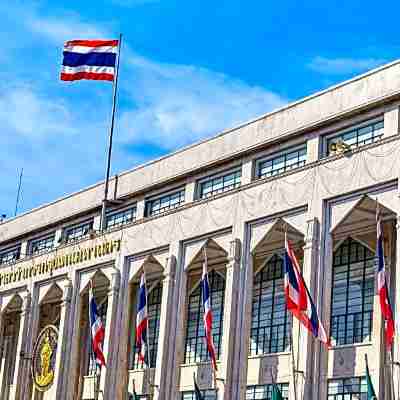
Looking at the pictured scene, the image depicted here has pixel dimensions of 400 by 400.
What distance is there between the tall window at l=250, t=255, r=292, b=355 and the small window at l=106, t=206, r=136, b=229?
38.4 feet

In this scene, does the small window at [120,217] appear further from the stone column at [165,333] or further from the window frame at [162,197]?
the stone column at [165,333]

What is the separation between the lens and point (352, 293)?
39.5m

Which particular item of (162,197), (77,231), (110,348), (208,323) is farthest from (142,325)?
(77,231)

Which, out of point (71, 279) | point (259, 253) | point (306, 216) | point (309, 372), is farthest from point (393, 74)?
point (71, 279)

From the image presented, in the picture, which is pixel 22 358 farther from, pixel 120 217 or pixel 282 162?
pixel 282 162

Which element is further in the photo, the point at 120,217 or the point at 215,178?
the point at 120,217

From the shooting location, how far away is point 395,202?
3541cm

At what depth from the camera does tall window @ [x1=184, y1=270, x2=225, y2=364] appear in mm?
45438

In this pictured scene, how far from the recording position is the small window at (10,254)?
64688 mm

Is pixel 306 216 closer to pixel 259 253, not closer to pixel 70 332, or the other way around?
pixel 259 253

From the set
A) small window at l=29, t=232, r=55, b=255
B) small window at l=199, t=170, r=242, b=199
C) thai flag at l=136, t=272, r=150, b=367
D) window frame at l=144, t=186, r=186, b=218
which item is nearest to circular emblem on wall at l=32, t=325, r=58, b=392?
small window at l=29, t=232, r=55, b=255

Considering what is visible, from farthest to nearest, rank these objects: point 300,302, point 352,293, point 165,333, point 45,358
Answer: point 45,358 → point 165,333 → point 352,293 → point 300,302

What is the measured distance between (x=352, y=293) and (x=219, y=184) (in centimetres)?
1088

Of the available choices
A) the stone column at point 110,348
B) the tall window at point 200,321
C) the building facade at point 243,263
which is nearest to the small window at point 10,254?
the building facade at point 243,263
